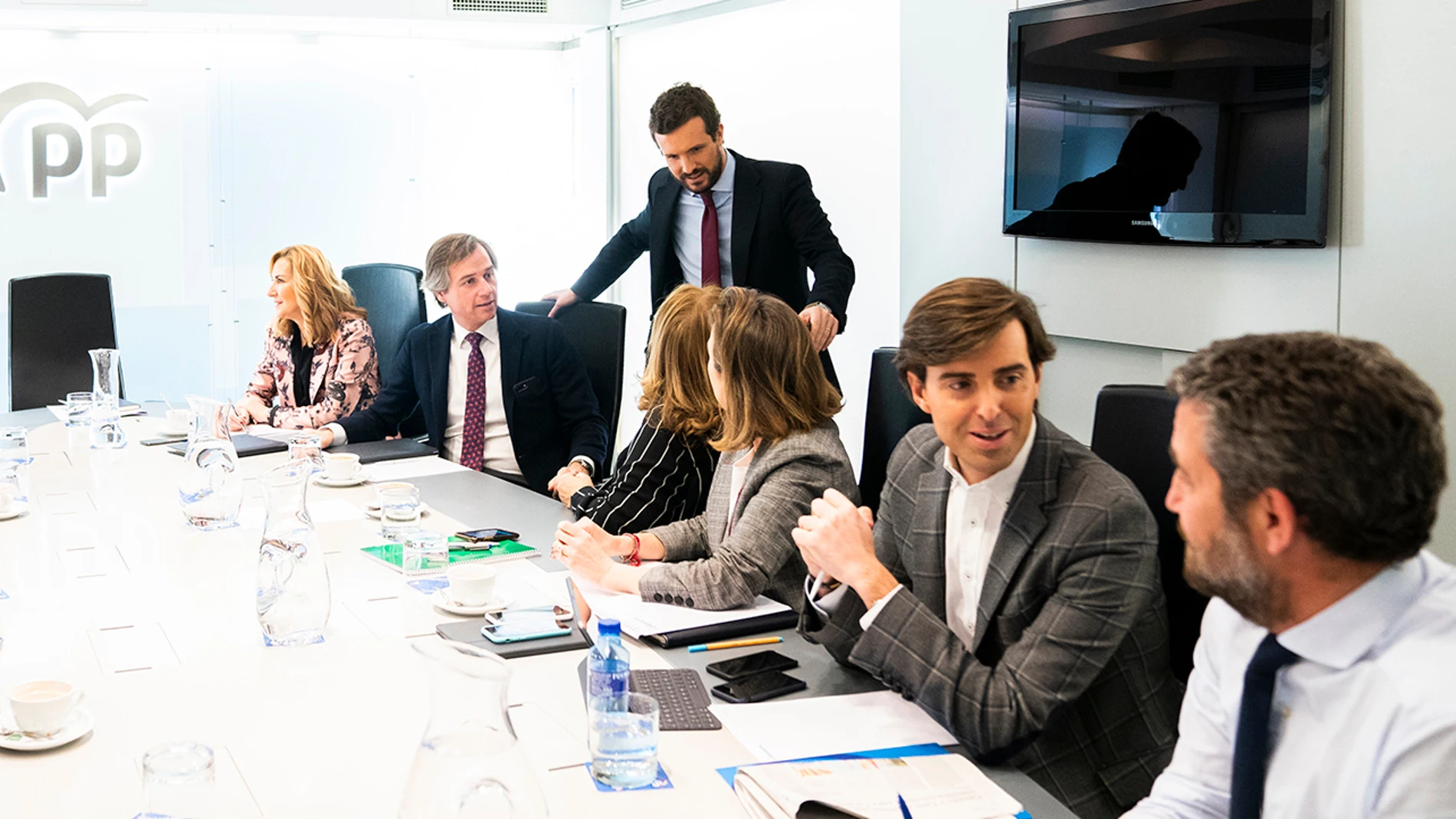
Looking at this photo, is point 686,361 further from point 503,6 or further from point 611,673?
point 503,6

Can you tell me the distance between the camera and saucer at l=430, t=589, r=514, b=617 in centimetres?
216

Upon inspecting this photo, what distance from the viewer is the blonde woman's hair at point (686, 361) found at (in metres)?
2.71

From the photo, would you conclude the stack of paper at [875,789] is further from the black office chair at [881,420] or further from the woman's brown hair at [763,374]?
the black office chair at [881,420]

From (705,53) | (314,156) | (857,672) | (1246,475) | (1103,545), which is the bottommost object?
(857,672)

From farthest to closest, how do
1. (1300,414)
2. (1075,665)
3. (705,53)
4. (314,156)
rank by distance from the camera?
(314,156) < (705,53) < (1075,665) < (1300,414)

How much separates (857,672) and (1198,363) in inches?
32.0

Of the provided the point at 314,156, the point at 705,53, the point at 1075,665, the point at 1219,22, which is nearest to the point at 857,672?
the point at 1075,665

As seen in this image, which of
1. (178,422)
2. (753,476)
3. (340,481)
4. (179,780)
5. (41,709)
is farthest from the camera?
(178,422)

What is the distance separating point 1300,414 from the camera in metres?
1.13

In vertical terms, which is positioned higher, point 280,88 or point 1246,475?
point 280,88

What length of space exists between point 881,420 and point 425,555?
3.45ft

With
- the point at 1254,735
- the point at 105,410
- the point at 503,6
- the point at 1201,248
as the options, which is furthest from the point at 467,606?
the point at 503,6

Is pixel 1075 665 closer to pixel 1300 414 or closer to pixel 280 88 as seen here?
Answer: pixel 1300 414

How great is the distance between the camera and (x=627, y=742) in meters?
1.51
